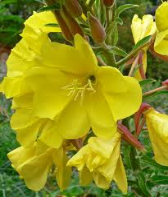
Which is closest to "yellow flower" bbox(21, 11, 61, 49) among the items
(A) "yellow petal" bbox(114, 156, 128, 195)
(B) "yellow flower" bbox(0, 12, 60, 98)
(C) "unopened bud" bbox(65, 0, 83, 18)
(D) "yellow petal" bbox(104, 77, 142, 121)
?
(B) "yellow flower" bbox(0, 12, 60, 98)

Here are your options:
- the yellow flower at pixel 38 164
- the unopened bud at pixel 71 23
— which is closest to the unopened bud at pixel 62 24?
the unopened bud at pixel 71 23

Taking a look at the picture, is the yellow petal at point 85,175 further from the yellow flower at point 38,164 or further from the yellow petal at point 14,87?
the yellow petal at point 14,87

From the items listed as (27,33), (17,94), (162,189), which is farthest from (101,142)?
(162,189)

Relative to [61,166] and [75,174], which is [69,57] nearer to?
[61,166]

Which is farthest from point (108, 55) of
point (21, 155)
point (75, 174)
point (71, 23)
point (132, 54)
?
point (75, 174)

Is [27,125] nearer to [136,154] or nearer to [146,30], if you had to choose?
[136,154]

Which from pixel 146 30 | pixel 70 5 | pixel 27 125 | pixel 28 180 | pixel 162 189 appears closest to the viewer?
pixel 70 5
